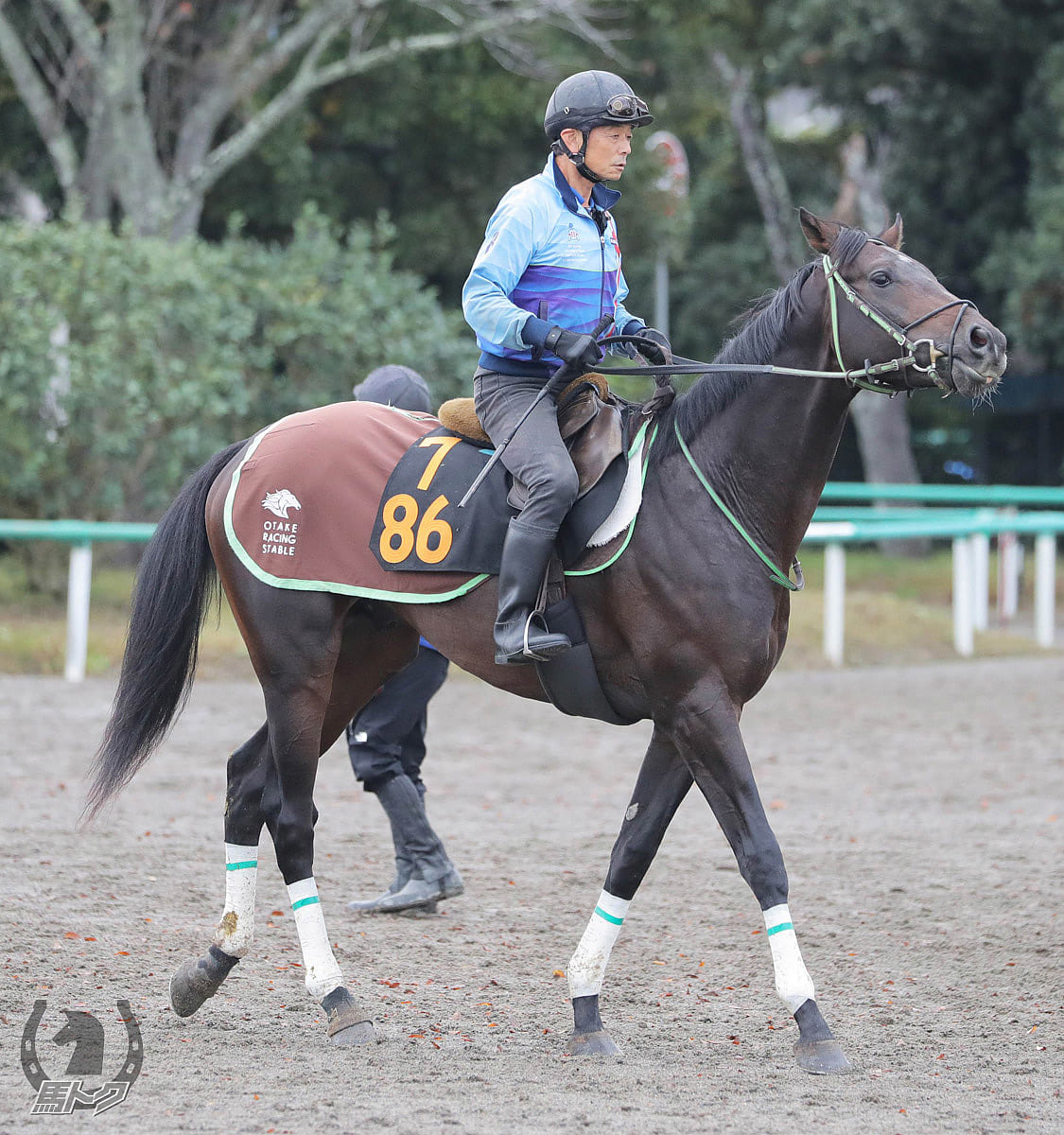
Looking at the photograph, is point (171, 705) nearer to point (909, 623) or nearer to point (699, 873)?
point (699, 873)

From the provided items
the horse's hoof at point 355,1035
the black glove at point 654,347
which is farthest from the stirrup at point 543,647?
the horse's hoof at point 355,1035

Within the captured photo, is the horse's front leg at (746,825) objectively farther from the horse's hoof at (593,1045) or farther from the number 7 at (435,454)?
the number 7 at (435,454)

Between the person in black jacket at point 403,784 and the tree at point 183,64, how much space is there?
425 inches

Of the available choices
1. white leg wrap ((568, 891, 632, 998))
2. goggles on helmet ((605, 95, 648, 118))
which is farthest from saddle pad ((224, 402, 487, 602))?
goggles on helmet ((605, 95, 648, 118))

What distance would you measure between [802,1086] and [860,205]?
68.7ft

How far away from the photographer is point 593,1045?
13.6 ft

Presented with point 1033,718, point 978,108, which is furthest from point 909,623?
point 978,108

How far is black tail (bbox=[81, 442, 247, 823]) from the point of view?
4.91 m

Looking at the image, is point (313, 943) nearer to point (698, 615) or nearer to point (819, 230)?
point (698, 615)

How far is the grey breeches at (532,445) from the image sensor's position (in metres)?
4.21

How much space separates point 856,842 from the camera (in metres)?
6.95

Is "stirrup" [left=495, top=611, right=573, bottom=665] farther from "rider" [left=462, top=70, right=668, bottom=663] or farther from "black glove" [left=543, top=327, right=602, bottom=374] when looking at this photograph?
"black glove" [left=543, top=327, right=602, bottom=374]

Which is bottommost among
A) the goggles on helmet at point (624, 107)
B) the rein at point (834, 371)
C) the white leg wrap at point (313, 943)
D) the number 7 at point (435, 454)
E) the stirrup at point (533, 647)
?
the white leg wrap at point (313, 943)

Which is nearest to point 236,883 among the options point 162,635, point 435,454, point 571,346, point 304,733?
point 304,733
